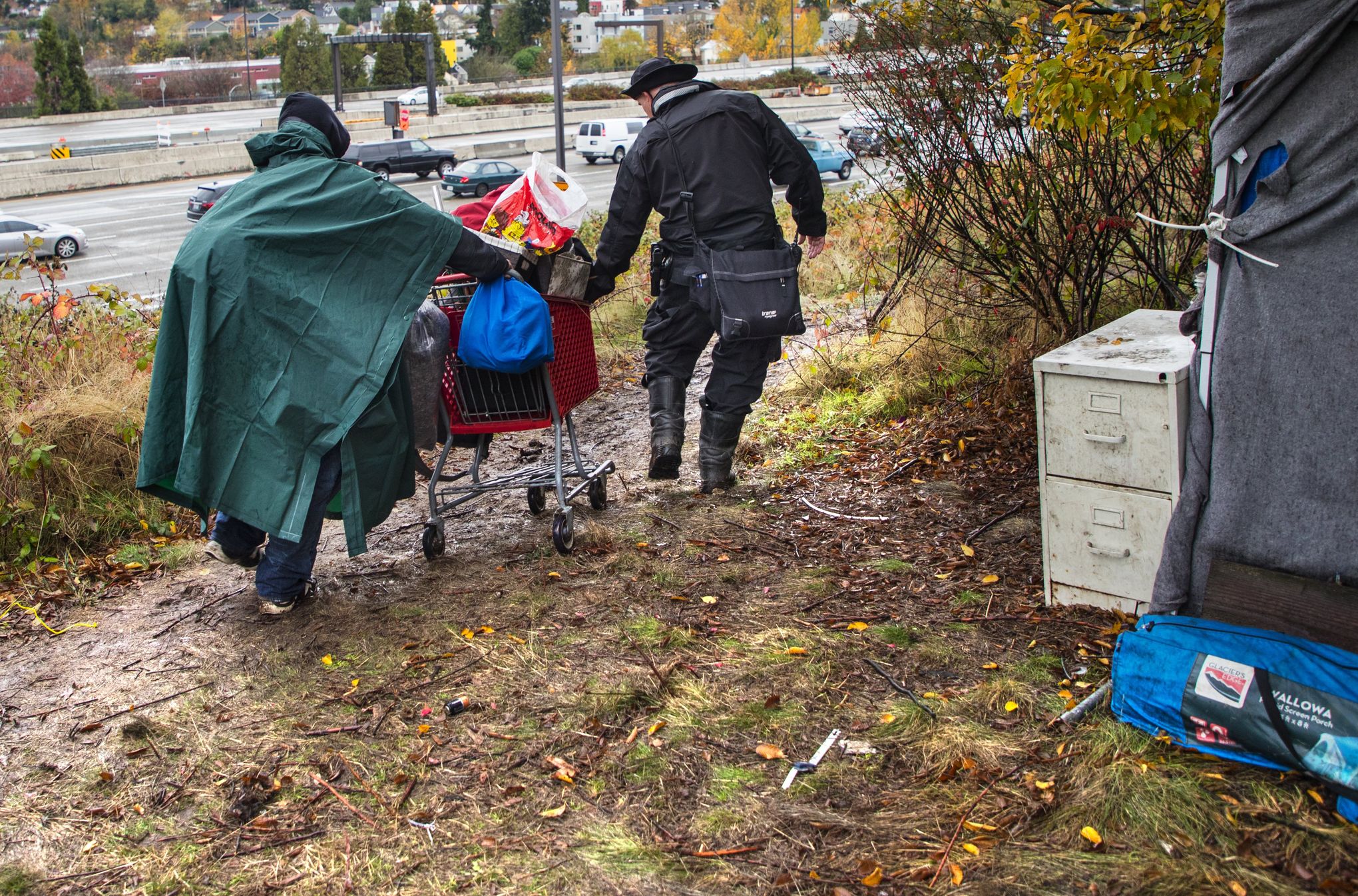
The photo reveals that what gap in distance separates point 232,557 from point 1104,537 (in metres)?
3.20

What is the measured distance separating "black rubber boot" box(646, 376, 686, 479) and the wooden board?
2710mm

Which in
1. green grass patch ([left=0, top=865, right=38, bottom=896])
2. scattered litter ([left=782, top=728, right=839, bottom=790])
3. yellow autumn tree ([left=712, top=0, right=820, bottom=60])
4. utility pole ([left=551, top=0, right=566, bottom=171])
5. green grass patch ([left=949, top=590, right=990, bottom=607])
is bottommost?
green grass patch ([left=0, top=865, right=38, bottom=896])

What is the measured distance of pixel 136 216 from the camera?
2788cm

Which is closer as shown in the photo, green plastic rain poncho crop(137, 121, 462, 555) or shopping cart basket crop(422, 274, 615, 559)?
green plastic rain poncho crop(137, 121, 462, 555)

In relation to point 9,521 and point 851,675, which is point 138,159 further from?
point 851,675

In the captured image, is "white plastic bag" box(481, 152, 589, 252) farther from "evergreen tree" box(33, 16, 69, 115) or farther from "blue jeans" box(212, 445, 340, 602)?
"evergreen tree" box(33, 16, 69, 115)

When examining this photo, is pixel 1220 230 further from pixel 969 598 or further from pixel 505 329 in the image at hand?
pixel 505 329

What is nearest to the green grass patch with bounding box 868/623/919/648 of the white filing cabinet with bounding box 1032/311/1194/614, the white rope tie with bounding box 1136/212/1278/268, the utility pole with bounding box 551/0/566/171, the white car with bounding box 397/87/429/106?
the white filing cabinet with bounding box 1032/311/1194/614

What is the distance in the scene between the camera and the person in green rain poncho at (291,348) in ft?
12.8

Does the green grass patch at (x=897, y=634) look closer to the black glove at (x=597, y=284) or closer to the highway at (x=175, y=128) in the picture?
the black glove at (x=597, y=284)

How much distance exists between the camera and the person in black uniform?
4977 millimetres

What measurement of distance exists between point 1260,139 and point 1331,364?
2.11 feet

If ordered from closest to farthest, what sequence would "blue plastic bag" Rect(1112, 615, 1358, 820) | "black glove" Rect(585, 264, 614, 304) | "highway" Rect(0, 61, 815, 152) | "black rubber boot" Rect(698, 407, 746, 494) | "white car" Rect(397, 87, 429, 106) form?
"blue plastic bag" Rect(1112, 615, 1358, 820) < "black glove" Rect(585, 264, 614, 304) < "black rubber boot" Rect(698, 407, 746, 494) < "highway" Rect(0, 61, 815, 152) < "white car" Rect(397, 87, 429, 106)

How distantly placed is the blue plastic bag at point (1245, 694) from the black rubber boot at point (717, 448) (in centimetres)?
245
